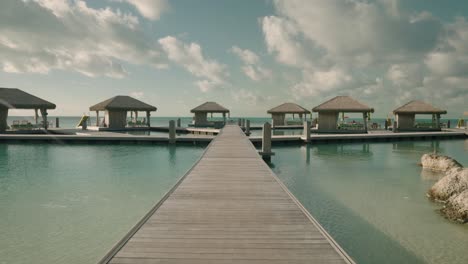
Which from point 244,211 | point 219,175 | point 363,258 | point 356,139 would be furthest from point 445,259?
point 356,139

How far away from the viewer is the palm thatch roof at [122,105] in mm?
29453

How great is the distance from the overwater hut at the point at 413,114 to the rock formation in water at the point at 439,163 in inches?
793

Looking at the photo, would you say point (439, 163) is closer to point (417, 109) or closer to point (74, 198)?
point (74, 198)

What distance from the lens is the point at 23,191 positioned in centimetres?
909

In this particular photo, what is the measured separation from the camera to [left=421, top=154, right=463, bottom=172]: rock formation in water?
11.8 metres

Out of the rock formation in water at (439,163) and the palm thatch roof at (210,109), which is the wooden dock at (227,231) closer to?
the rock formation in water at (439,163)

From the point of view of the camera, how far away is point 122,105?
3009 cm

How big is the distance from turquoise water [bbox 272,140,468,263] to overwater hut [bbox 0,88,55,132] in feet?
78.6

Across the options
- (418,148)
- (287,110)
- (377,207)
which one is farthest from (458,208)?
(287,110)

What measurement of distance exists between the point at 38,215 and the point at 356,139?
2177 cm

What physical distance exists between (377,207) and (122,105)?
28.0 m

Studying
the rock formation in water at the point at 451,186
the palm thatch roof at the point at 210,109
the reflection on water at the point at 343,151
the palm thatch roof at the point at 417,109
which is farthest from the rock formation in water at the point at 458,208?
the palm thatch roof at the point at 210,109

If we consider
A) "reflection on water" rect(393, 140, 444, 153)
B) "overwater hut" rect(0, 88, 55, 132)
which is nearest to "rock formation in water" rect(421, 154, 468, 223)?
"reflection on water" rect(393, 140, 444, 153)

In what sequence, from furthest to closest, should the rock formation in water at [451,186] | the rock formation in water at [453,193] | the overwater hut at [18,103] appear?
the overwater hut at [18,103] → the rock formation in water at [451,186] → the rock formation in water at [453,193]
